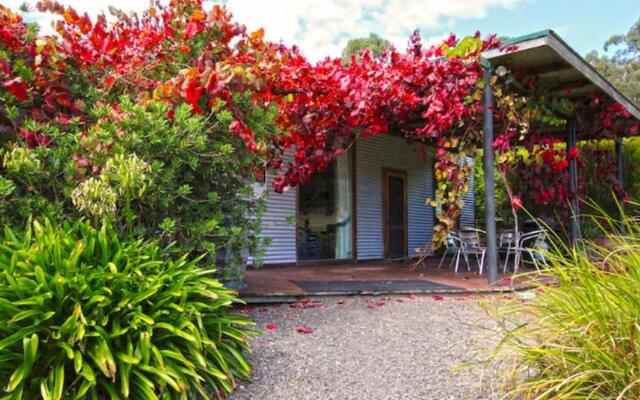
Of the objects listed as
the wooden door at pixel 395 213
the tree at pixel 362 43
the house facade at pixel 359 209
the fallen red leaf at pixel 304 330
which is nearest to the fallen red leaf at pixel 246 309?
the fallen red leaf at pixel 304 330

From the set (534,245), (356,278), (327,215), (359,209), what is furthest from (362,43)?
(356,278)

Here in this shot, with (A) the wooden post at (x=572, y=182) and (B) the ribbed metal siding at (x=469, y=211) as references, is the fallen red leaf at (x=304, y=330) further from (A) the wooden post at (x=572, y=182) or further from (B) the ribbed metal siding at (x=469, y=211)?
(B) the ribbed metal siding at (x=469, y=211)

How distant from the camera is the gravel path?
258 cm

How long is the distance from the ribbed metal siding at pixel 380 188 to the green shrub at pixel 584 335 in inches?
239

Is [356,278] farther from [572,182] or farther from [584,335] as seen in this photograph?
[584,335]

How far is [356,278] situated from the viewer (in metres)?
6.30

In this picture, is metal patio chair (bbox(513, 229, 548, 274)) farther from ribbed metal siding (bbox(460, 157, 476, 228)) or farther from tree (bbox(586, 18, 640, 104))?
tree (bbox(586, 18, 640, 104))

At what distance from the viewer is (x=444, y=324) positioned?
3957 millimetres

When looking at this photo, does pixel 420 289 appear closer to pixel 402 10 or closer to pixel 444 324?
pixel 444 324

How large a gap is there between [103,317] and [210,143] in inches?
63.5

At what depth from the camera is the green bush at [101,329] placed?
2.09 meters

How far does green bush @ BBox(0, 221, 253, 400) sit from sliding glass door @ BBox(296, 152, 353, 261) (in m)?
5.35

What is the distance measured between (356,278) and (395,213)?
392 cm

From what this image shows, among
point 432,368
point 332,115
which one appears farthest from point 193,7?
point 432,368
